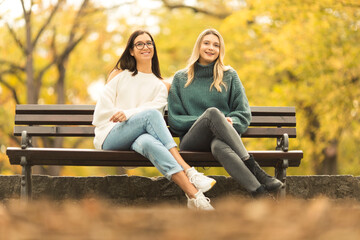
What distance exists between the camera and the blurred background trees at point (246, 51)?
11750mm

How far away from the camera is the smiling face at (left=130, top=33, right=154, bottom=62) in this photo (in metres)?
5.21

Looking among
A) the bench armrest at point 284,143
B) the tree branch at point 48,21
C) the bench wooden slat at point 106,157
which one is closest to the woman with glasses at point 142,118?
the bench wooden slat at point 106,157

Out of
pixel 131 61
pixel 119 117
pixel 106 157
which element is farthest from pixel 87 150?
pixel 131 61

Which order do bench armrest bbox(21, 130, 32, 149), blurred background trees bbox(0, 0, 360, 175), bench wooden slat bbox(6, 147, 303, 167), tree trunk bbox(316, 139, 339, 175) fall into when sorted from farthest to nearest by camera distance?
tree trunk bbox(316, 139, 339, 175) < blurred background trees bbox(0, 0, 360, 175) < bench armrest bbox(21, 130, 32, 149) < bench wooden slat bbox(6, 147, 303, 167)

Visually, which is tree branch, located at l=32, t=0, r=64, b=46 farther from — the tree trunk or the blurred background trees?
the tree trunk

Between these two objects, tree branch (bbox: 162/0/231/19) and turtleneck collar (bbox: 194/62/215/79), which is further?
tree branch (bbox: 162/0/231/19)

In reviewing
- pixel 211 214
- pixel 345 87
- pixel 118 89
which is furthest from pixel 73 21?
pixel 211 214

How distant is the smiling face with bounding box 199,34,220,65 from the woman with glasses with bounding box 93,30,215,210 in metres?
0.46

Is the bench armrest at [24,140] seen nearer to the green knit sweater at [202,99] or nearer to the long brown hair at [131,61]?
the long brown hair at [131,61]

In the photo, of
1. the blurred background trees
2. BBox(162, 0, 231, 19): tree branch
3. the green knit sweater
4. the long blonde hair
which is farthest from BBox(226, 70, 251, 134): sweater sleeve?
BBox(162, 0, 231, 19): tree branch

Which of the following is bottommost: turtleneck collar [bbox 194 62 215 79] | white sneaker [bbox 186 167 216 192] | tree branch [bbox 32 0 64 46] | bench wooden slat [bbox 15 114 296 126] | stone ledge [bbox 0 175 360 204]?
stone ledge [bbox 0 175 360 204]

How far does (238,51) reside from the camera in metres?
15.9

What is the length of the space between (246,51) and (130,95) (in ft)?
33.6

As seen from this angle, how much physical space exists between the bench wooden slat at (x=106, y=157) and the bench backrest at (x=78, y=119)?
473 mm
